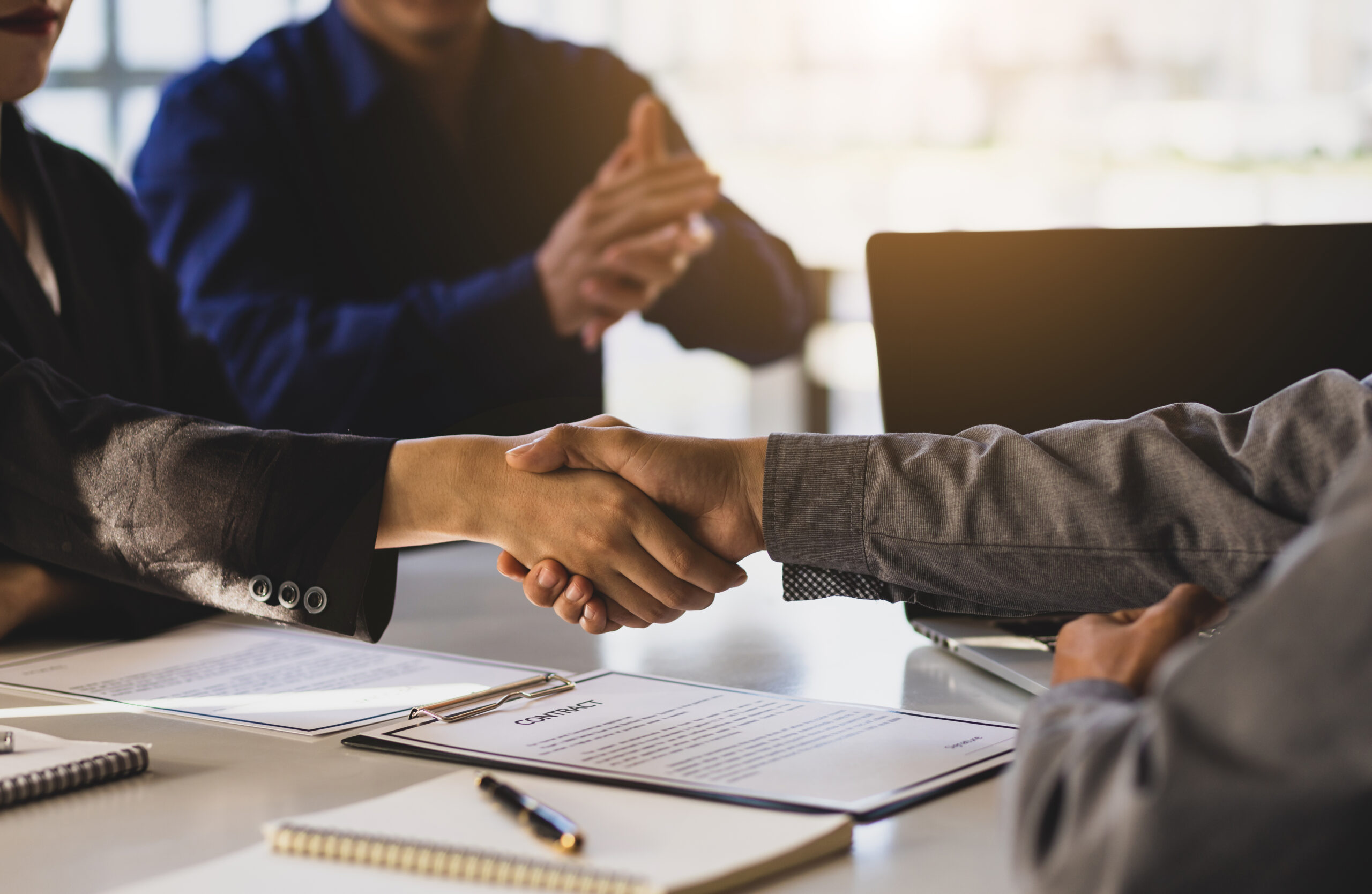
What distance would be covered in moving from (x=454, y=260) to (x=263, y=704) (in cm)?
160

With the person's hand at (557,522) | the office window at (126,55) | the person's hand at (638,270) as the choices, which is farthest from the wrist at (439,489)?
the office window at (126,55)

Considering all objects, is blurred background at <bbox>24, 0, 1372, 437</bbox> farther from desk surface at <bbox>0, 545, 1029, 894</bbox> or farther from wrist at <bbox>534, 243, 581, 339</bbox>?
desk surface at <bbox>0, 545, 1029, 894</bbox>

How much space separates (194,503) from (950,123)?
6.99ft

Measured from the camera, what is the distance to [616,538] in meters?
1.21

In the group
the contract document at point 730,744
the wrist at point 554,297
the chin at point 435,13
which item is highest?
the chin at point 435,13

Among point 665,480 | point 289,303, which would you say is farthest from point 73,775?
point 289,303

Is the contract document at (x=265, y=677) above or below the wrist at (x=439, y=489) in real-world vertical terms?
below

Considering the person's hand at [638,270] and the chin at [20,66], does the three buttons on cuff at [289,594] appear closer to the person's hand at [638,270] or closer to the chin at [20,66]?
the chin at [20,66]

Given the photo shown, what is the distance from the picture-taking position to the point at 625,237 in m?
2.57

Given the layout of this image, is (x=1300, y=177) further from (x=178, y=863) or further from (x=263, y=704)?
(x=178, y=863)

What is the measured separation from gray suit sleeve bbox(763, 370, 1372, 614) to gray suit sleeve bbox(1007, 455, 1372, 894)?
0.50m

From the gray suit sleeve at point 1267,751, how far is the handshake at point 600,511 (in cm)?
72

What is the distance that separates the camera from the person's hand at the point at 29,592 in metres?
1.21

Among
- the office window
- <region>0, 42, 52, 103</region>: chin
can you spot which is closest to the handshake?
<region>0, 42, 52, 103</region>: chin
